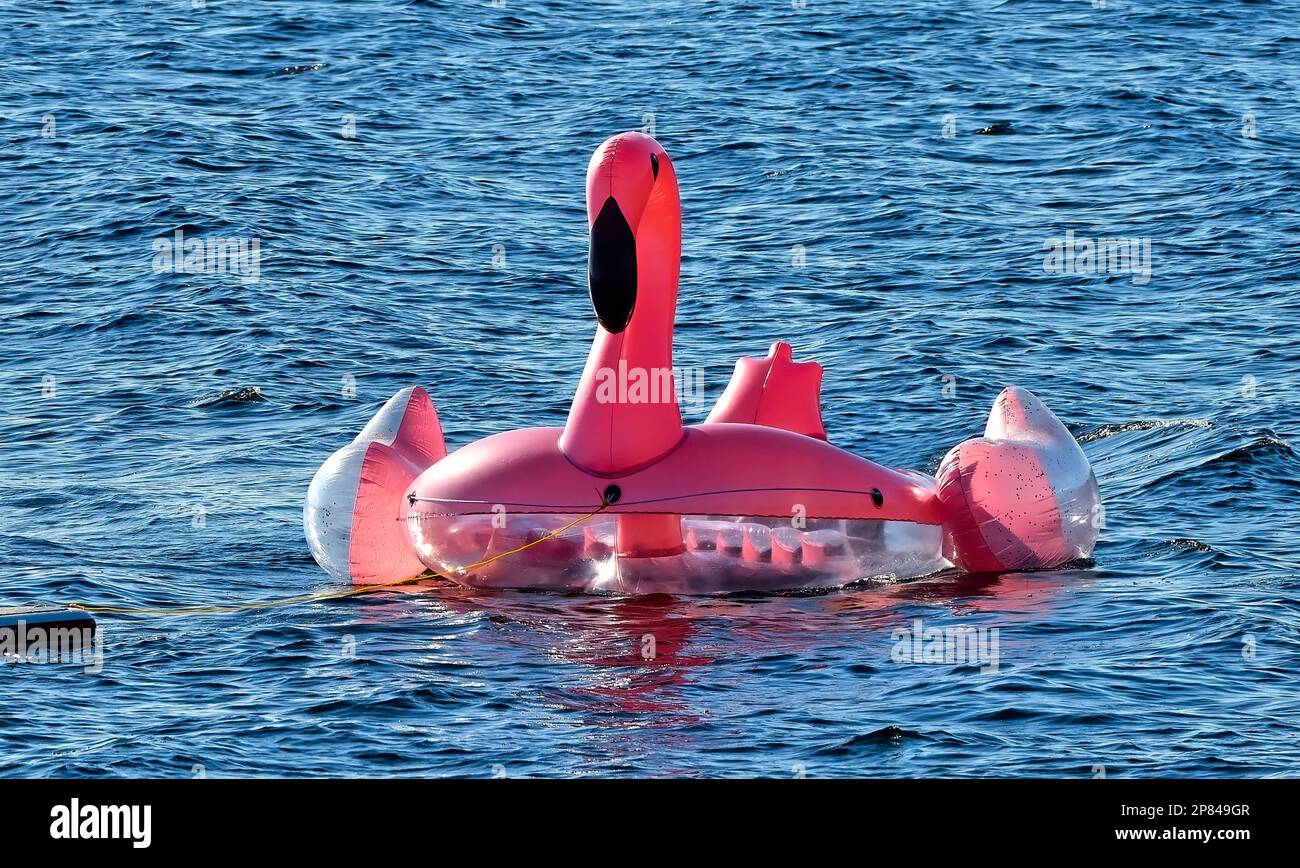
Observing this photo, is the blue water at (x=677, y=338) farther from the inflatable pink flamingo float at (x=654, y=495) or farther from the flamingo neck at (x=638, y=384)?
the flamingo neck at (x=638, y=384)

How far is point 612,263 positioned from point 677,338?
769 centimetres

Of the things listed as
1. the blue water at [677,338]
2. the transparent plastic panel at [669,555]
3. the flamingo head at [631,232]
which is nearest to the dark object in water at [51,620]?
the blue water at [677,338]

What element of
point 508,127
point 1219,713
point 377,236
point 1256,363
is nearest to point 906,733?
point 1219,713

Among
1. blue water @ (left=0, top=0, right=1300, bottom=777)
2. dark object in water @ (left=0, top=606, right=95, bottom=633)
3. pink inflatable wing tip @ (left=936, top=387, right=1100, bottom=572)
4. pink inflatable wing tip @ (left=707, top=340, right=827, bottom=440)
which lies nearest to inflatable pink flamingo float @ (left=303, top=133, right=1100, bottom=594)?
pink inflatable wing tip @ (left=936, top=387, right=1100, bottom=572)

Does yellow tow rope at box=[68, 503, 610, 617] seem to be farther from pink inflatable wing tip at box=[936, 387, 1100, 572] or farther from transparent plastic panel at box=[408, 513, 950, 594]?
pink inflatable wing tip at box=[936, 387, 1100, 572]

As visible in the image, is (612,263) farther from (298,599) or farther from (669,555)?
(298,599)

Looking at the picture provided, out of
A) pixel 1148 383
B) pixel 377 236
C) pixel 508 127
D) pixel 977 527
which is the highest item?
pixel 508 127

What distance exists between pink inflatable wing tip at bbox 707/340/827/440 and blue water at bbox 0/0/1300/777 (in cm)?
162

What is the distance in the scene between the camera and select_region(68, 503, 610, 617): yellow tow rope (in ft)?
38.0

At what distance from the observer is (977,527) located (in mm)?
12117

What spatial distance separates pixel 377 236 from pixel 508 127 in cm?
489

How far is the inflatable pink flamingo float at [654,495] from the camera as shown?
38.2 feet

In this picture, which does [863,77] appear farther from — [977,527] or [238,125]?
[977,527]

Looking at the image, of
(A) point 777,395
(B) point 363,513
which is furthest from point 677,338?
(B) point 363,513
